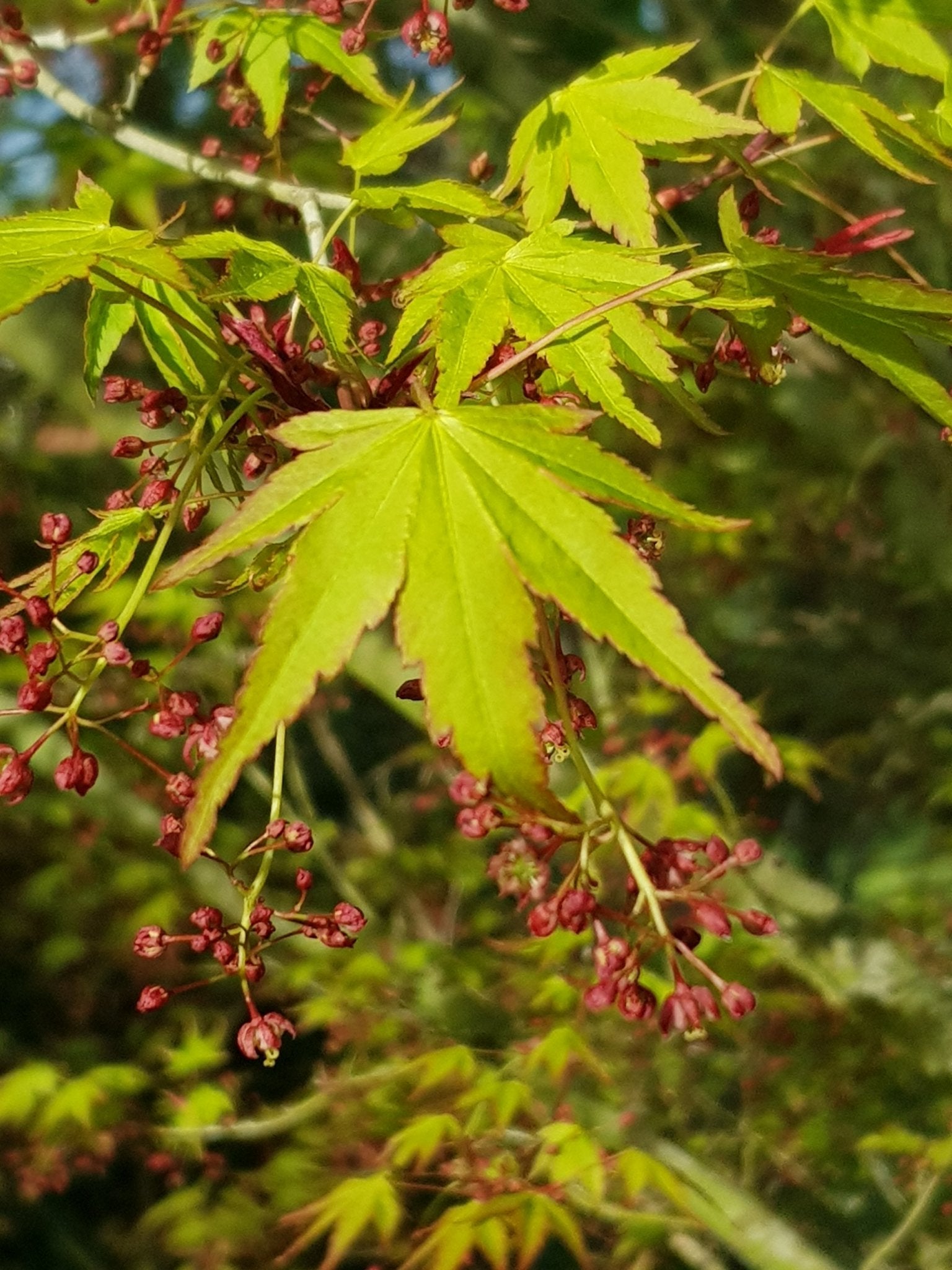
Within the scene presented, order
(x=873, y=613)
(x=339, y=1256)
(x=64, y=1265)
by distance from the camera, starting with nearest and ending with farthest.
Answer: (x=339, y=1256) < (x=64, y=1265) < (x=873, y=613)

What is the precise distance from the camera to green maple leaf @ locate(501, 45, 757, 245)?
1002 millimetres

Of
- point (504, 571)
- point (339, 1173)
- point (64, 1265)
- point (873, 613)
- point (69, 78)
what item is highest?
point (504, 571)

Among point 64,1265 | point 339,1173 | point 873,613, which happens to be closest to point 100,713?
point 339,1173

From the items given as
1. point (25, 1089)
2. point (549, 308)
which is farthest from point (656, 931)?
point (25, 1089)

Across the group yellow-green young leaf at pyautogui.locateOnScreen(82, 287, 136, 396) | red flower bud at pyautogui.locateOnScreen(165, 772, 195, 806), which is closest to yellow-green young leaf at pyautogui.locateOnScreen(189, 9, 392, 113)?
yellow-green young leaf at pyautogui.locateOnScreen(82, 287, 136, 396)

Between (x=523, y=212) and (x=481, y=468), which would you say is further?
(x=523, y=212)

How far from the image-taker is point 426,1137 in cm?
215

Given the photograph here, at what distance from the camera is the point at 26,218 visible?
0.94 metres

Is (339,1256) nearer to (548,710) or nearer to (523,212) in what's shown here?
(548,710)

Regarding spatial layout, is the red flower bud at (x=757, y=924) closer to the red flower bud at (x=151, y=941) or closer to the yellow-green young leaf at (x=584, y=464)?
the yellow-green young leaf at (x=584, y=464)

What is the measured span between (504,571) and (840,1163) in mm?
3125

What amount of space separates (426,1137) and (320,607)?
1802mm

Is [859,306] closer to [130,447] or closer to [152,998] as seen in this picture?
[130,447]

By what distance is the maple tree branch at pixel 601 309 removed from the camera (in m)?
0.78
